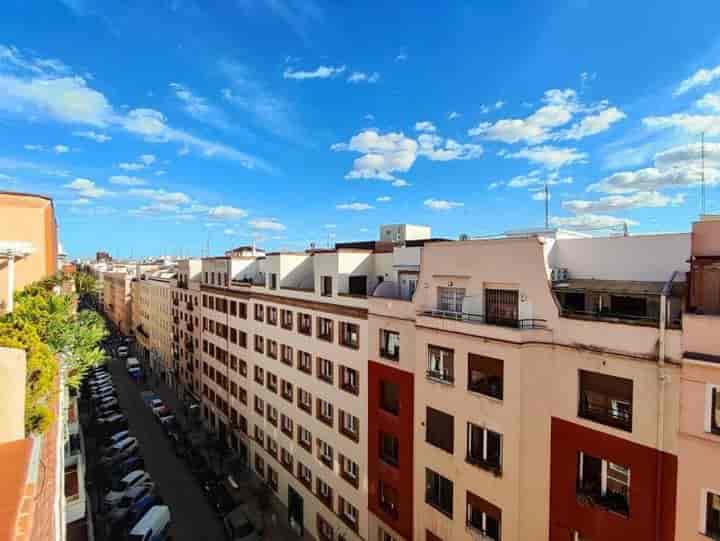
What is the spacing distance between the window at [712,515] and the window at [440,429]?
28.7 ft

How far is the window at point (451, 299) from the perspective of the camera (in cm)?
1848

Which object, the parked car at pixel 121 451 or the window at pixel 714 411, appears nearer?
the window at pixel 714 411

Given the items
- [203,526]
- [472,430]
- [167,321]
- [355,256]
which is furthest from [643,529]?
[167,321]

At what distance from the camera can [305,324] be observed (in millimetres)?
28375

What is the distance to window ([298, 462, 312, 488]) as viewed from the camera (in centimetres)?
2813

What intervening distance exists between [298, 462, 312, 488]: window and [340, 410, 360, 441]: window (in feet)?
19.6

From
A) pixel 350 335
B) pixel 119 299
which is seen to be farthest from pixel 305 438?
pixel 119 299

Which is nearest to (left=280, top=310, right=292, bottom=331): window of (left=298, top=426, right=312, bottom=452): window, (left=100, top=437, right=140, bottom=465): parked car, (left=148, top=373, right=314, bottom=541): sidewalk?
(left=298, top=426, right=312, bottom=452): window

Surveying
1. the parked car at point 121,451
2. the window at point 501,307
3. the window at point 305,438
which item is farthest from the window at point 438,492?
the parked car at point 121,451

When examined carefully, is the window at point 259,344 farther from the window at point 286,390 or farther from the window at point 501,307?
the window at point 501,307

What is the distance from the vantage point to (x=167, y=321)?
195 ft

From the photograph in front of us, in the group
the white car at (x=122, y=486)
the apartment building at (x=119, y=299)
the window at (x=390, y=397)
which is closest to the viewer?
the window at (x=390, y=397)

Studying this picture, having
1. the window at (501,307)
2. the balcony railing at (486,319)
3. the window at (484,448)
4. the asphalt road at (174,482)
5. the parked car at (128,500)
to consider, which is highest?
the window at (501,307)

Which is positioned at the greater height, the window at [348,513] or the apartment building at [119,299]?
the apartment building at [119,299]
